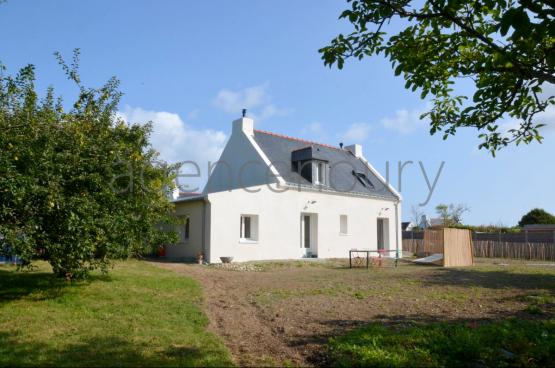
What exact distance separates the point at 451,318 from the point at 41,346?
21.4ft

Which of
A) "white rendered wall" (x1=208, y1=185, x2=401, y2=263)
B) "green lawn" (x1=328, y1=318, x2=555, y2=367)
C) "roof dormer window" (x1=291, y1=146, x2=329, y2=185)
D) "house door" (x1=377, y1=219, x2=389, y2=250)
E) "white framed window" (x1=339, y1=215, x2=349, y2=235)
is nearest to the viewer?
"green lawn" (x1=328, y1=318, x2=555, y2=367)

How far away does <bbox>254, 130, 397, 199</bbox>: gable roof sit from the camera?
71.8 ft

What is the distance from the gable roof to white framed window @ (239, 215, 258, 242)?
104 inches

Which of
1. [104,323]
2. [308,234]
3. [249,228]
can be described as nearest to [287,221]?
[249,228]

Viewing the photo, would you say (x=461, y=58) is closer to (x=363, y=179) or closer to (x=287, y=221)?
(x=287, y=221)

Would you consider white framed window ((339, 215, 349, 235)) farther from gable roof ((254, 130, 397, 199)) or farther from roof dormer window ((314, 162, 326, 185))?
roof dormer window ((314, 162, 326, 185))

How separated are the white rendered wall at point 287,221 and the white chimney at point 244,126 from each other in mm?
4291

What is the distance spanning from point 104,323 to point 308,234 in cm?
1555

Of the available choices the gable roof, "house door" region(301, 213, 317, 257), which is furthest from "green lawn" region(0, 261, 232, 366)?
the gable roof

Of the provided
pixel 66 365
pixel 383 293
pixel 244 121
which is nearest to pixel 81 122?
pixel 66 365

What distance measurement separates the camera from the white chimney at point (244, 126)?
22453 mm

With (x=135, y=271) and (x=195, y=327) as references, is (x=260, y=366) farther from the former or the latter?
(x=135, y=271)

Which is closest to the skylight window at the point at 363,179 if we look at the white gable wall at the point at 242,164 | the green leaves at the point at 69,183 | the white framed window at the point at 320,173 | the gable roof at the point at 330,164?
the gable roof at the point at 330,164

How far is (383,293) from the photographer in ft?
34.1
